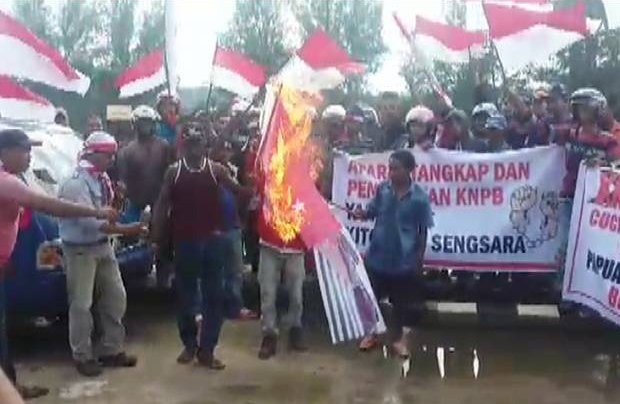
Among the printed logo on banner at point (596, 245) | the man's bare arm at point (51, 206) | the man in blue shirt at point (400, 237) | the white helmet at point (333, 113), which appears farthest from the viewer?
the white helmet at point (333, 113)

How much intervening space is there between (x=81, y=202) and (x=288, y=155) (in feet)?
4.91

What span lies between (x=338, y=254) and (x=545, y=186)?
97.3 inches

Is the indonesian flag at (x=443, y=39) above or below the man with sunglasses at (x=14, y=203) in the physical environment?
above

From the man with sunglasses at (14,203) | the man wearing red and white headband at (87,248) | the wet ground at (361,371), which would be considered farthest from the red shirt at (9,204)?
the wet ground at (361,371)

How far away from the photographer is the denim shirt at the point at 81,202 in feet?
23.0

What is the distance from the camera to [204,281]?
7.38 metres

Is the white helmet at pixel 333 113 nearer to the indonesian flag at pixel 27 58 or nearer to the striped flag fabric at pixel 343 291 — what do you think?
the indonesian flag at pixel 27 58

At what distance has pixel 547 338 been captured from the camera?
8.21 meters

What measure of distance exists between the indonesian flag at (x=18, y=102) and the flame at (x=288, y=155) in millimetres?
2834

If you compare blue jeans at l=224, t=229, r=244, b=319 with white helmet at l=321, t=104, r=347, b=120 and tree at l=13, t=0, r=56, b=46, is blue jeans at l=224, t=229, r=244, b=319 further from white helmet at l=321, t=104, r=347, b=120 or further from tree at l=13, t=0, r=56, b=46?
tree at l=13, t=0, r=56, b=46

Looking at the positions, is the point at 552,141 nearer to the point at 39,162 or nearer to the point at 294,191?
the point at 294,191

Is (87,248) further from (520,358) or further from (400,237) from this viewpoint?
(520,358)

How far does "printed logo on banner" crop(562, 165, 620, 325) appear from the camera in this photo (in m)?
7.52

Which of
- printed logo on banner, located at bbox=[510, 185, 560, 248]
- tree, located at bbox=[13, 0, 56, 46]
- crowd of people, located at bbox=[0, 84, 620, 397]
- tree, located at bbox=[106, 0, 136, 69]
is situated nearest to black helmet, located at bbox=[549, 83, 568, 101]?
crowd of people, located at bbox=[0, 84, 620, 397]
